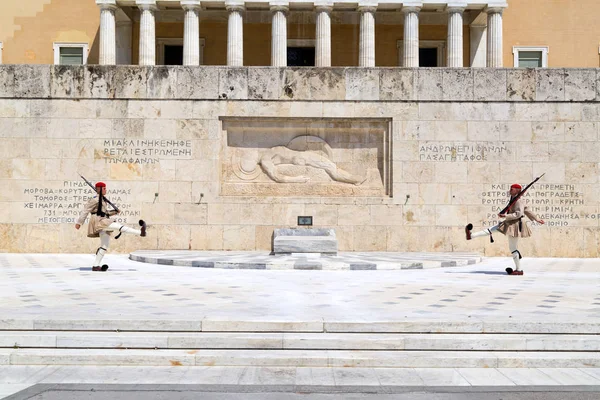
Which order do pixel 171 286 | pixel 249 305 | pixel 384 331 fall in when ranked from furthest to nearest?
pixel 171 286, pixel 249 305, pixel 384 331

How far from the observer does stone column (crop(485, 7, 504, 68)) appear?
4247 cm

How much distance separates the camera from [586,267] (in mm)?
16594

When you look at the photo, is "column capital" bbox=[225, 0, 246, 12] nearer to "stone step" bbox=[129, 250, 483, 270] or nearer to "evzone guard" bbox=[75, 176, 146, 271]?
"stone step" bbox=[129, 250, 483, 270]

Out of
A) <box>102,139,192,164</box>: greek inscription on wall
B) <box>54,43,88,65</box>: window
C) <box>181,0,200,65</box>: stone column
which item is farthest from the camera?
<box>54,43,88,65</box>: window

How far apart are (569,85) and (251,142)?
10.1 metres

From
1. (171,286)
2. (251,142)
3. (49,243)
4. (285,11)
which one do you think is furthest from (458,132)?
(285,11)

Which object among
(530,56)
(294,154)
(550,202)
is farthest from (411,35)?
(550,202)

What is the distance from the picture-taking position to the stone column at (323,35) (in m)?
41.4

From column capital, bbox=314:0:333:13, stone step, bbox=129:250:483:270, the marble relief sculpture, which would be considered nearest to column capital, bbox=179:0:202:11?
column capital, bbox=314:0:333:13

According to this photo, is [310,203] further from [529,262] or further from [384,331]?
[384,331]

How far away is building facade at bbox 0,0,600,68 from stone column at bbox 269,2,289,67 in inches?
5.7

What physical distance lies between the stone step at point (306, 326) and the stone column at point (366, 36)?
1370 inches

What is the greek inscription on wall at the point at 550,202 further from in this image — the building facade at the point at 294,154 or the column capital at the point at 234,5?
the column capital at the point at 234,5

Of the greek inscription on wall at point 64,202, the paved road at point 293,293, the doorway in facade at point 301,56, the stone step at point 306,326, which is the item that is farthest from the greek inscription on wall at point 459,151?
the doorway in facade at point 301,56
